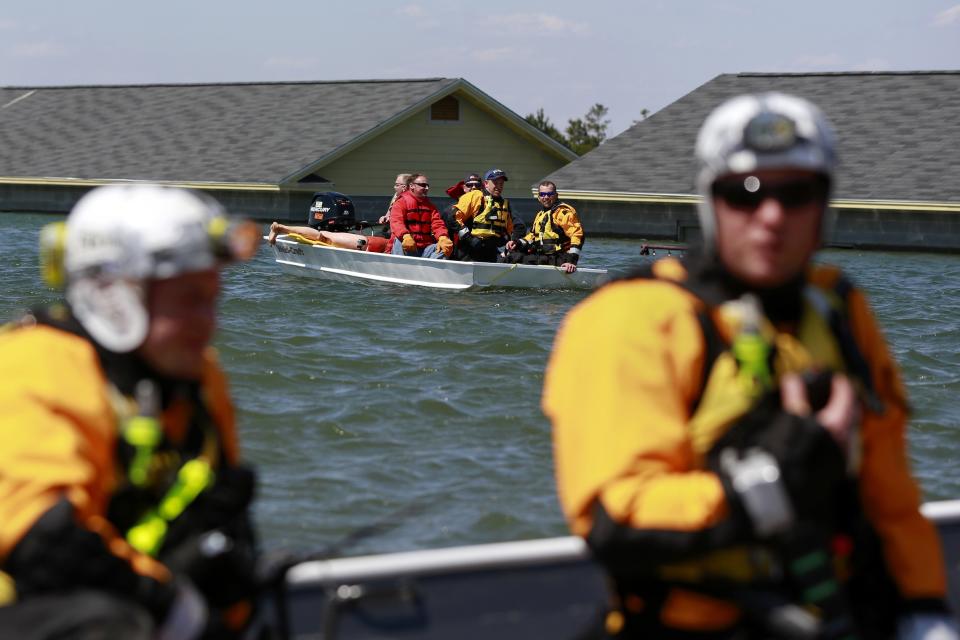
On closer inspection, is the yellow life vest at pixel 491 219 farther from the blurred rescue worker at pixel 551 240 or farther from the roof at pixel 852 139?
the roof at pixel 852 139

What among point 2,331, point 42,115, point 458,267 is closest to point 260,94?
point 42,115

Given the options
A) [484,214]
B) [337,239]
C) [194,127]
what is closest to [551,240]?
[484,214]

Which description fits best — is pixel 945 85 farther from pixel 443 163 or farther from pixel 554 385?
pixel 554 385

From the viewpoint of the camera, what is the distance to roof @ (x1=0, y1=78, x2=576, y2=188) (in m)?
38.2

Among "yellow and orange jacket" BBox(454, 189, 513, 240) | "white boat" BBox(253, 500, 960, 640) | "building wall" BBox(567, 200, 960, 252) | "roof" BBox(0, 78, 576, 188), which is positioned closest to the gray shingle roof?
"roof" BBox(0, 78, 576, 188)

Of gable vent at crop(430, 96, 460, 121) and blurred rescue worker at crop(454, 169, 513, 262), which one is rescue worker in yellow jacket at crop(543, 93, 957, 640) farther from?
gable vent at crop(430, 96, 460, 121)

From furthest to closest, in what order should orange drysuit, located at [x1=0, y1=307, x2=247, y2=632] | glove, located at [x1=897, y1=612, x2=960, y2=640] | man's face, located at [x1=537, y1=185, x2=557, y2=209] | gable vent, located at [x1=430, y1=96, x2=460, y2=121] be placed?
gable vent, located at [x1=430, y1=96, x2=460, y2=121] → man's face, located at [x1=537, y1=185, x2=557, y2=209] → glove, located at [x1=897, y1=612, x2=960, y2=640] → orange drysuit, located at [x1=0, y1=307, x2=247, y2=632]

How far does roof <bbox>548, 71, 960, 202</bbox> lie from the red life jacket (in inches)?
432

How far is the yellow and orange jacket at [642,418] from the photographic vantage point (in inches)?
89.6

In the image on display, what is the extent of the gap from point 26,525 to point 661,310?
1.09m

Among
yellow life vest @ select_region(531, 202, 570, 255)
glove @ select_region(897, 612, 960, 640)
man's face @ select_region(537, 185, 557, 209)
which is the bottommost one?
yellow life vest @ select_region(531, 202, 570, 255)

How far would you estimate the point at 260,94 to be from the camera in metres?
45.4

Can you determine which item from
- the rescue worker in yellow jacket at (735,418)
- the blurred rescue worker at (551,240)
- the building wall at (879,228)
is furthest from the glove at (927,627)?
the building wall at (879,228)

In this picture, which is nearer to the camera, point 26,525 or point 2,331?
point 26,525
